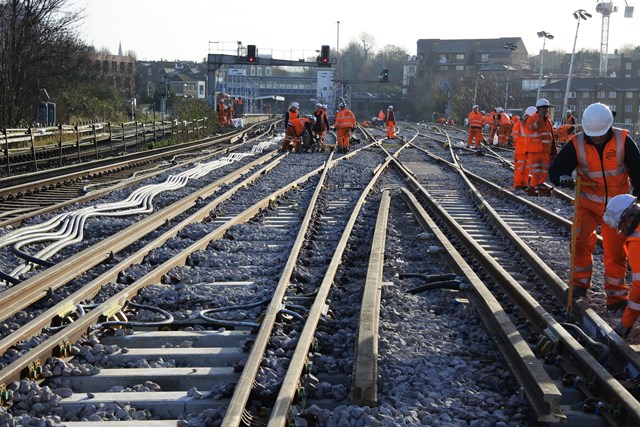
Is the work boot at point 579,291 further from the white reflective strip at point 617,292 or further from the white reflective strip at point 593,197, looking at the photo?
the white reflective strip at point 593,197

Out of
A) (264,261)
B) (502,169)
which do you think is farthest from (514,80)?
(264,261)

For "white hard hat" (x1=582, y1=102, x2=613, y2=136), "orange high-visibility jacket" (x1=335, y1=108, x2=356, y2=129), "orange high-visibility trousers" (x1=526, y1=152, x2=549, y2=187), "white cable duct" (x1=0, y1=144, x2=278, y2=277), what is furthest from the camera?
"orange high-visibility jacket" (x1=335, y1=108, x2=356, y2=129)

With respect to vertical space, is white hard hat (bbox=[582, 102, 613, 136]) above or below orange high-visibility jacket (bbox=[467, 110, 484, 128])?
above

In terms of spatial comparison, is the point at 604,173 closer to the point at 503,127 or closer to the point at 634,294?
the point at 634,294

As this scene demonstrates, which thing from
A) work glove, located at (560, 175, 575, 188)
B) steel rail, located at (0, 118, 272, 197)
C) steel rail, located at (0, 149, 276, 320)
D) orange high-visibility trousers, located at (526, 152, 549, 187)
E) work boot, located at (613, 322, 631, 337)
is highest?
work glove, located at (560, 175, 575, 188)

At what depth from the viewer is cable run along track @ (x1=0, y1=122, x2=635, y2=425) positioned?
16.0ft

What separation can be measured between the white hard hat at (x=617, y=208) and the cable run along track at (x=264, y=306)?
87 cm

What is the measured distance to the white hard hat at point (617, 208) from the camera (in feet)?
21.0

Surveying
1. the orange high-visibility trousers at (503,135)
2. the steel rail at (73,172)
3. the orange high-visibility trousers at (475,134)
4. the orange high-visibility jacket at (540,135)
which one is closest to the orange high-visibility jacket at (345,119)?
the steel rail at (73,172)

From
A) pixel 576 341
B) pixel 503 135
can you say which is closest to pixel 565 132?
pixel 503 135

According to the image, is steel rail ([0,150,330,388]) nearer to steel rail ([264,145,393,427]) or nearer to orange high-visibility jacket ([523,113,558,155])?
steel rail ([264,145,393,427])

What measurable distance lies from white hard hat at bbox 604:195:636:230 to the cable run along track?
34.2 inches

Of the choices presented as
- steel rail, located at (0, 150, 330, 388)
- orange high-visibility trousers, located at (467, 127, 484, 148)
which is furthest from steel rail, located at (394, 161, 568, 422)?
orange high-visibility trousers, located at (467, 127, 484, 148)

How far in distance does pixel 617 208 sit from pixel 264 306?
291cm
